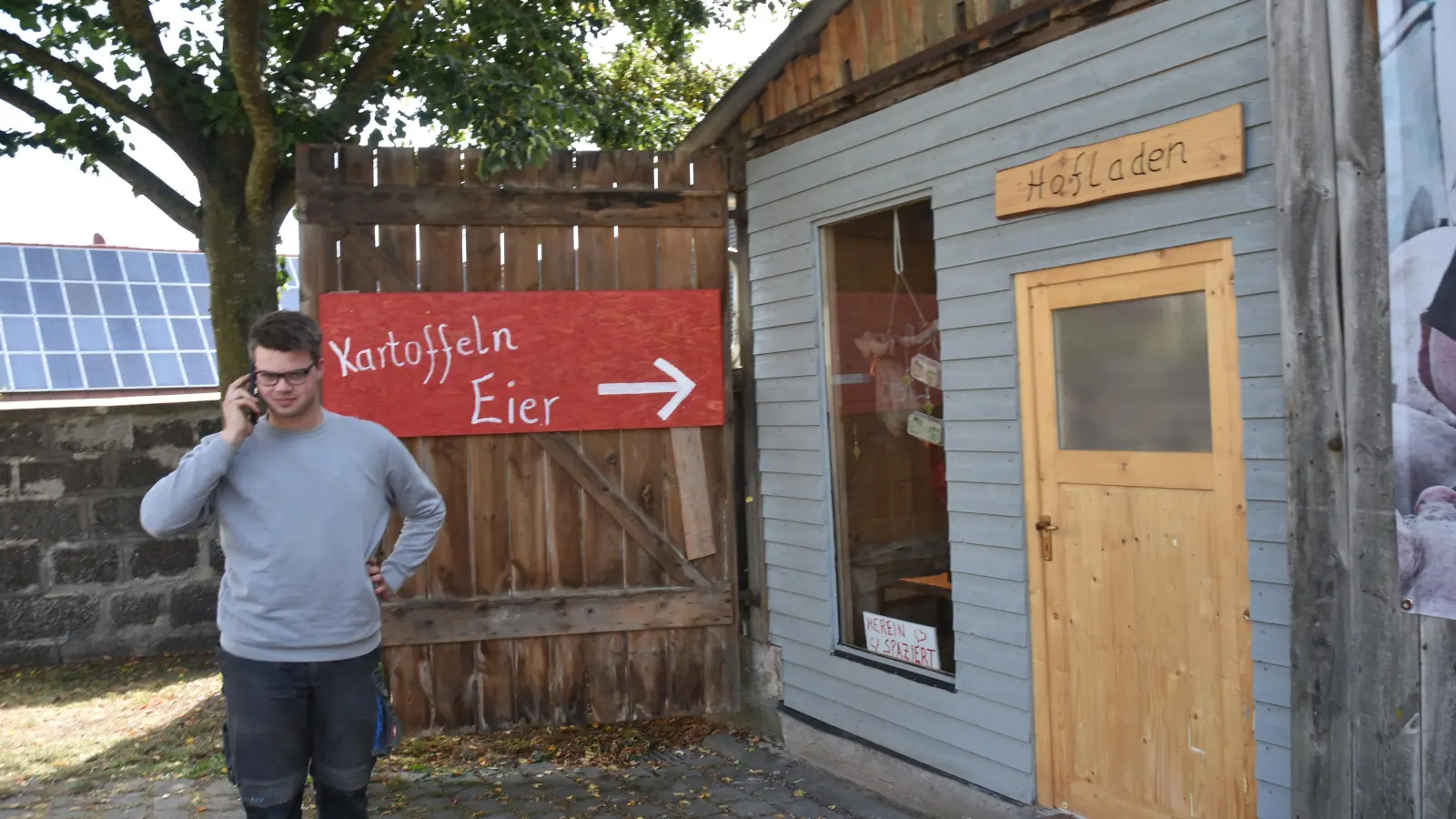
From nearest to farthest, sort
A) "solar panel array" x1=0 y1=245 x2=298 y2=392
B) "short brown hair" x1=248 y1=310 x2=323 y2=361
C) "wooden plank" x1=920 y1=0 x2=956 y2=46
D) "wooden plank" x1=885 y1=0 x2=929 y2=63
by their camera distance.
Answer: "short brown hair" x1=248 y1=310 x2=323 y2=361 → "wooden plank" x1=920 y1=0 x2=956 y2=46 → "wooden plank" x1=885 y1=0 x2=929 y2=63 → "solar panel array" x1=0 y1=245 x2=298 y2=392

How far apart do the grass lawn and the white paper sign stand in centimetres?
149

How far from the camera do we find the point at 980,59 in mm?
4867

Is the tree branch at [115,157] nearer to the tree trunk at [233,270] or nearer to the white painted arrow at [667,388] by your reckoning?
the tree trunk at [233,270]

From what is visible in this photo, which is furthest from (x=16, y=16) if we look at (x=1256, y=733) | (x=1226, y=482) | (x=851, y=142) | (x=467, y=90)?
(x=1256, y=733)

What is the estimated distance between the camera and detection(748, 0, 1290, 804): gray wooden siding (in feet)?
12.4

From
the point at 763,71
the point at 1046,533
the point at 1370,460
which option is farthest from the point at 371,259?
the point at 1370,460

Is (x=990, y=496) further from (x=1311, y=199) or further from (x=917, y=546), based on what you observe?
(x=1311, y=199)

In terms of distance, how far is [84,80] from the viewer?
6.85 metres

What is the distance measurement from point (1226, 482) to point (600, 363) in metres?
2.86

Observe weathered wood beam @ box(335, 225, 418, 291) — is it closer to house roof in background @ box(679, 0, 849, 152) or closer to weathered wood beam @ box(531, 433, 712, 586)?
weathered wood beam @ box(531, 433, 712, 586)

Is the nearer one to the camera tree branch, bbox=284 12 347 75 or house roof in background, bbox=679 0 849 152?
house roof in background, bbox=679 0 849 152

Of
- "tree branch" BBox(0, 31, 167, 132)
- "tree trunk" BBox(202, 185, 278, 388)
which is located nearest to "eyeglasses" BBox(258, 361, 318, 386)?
"tree trunk" BBox(202, 185, 278, 388)

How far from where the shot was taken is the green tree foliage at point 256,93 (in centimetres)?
622

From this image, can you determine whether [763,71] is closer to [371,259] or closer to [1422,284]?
[371,259]
